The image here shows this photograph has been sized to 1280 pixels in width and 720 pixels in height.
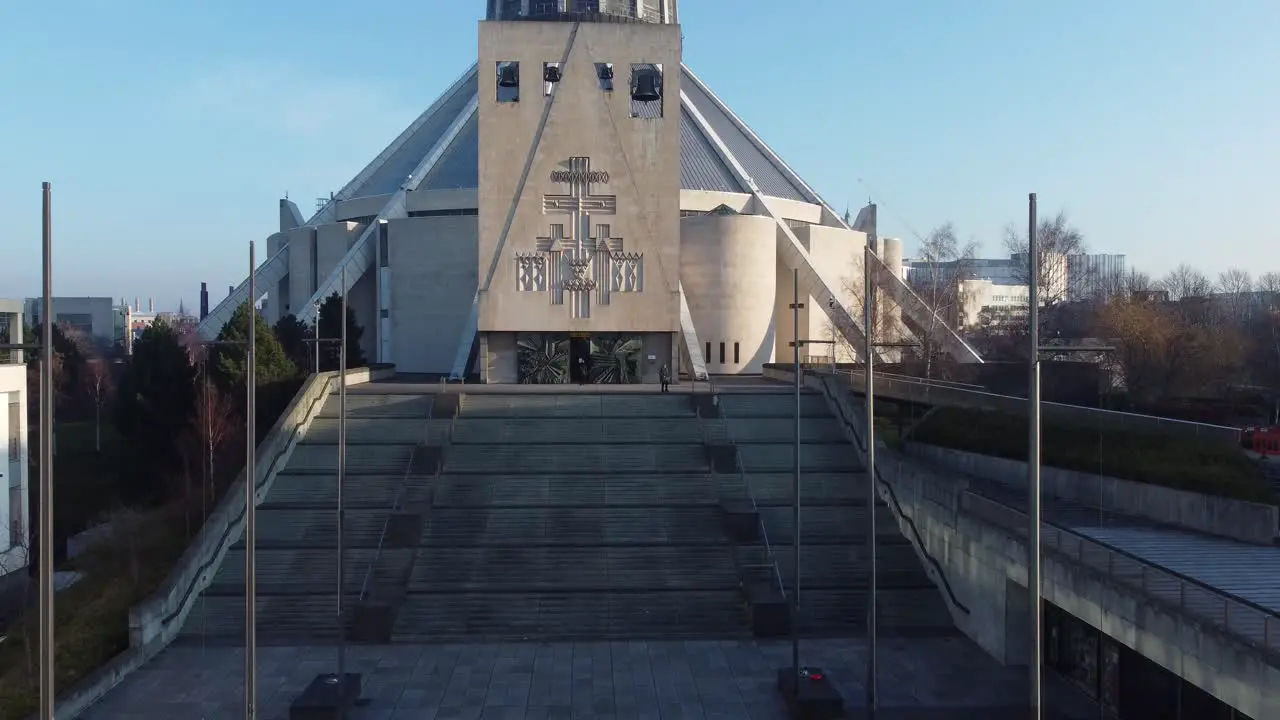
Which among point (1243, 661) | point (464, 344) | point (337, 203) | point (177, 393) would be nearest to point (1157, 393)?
point (1243, 661)

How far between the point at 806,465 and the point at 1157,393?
1084 centimetres

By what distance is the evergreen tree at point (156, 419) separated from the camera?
32312 millimetres

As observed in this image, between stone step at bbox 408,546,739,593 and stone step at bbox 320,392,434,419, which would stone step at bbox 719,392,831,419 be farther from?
stone step at bbox 320,392,434,419

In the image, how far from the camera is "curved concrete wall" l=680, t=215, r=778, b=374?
43.8 m

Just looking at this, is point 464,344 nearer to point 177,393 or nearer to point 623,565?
point 177,393

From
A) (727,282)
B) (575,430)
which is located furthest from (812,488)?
(727,282)

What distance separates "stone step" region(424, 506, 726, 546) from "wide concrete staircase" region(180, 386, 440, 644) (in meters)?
0.98

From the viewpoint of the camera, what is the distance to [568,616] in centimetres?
1903

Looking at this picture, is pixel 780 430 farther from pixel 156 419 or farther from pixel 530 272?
pixel 156 419

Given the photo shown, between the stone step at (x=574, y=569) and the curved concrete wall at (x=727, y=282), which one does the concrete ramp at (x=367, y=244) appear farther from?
the stone step at (x=574, y=569)

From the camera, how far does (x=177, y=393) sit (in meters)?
32.7

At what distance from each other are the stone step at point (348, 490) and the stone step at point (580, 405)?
4766 mm

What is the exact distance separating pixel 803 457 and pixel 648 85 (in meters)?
15.2

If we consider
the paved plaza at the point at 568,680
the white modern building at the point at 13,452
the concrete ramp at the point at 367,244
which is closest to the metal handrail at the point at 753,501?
the paved plaza at the point at 568,680
